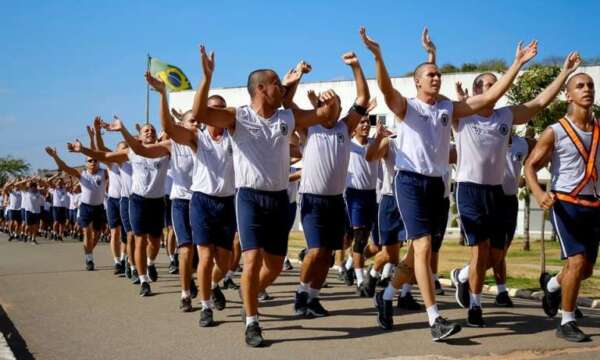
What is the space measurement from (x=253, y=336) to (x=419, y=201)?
6.35 ft

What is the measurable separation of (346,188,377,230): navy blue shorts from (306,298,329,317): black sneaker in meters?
2.58

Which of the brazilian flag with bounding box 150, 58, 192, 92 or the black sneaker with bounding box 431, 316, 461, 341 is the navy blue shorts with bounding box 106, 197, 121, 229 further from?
the brazilian flag with bounding box 150, 58, 192, 92

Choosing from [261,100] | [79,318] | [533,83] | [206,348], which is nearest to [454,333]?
[206,348]

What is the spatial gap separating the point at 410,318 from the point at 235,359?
2501 mm

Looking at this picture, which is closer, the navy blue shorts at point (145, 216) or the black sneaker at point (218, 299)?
the black sneaker at point (218, 299)

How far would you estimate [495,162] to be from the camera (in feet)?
23.8

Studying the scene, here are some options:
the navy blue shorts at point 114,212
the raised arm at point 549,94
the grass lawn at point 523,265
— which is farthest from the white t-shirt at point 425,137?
the navy blue shorts at point 114,212

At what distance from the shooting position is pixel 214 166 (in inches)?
307

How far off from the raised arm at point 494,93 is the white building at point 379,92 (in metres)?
22.4

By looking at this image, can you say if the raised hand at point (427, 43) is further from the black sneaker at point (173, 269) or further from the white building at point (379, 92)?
the white building at point (379, 92)

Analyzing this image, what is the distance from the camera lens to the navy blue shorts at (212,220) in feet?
25.0

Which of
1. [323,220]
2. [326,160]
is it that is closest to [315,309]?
[323,220]

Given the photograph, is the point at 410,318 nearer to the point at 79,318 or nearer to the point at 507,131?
the point at 507,131

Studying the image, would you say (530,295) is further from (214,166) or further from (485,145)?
(214,166)
